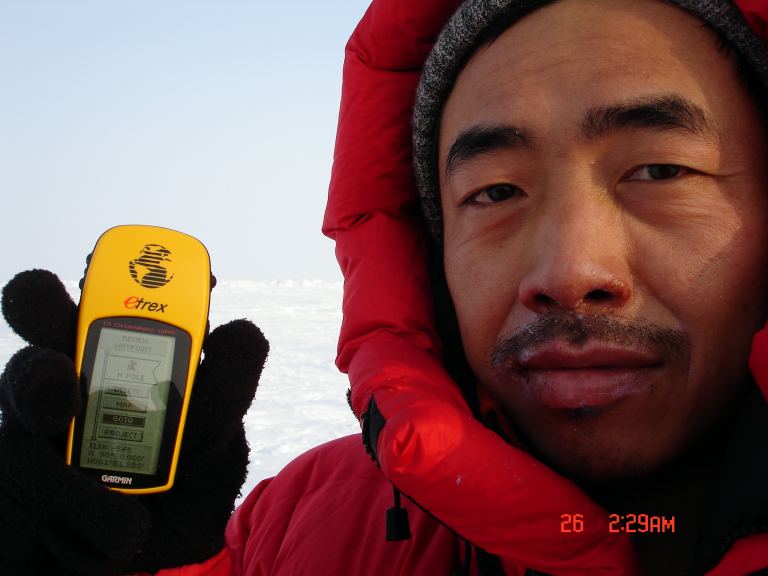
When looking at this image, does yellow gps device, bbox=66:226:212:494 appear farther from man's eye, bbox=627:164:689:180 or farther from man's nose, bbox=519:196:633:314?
man's eye, bbox=627:164:689:180

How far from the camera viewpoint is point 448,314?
170 centimetres

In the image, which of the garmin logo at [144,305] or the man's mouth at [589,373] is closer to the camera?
the man's mouth at [589,373]

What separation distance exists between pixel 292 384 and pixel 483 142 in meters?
5.45

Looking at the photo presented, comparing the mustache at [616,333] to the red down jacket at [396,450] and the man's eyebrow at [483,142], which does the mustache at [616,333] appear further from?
the man's eyebrow at [483,142]

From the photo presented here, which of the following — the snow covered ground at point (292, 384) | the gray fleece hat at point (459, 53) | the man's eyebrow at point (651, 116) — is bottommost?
the snow covered ground at point (292, 384)

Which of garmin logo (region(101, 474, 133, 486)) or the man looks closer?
the man

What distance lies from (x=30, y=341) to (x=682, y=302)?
1200mm

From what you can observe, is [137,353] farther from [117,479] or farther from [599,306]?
[599,306]

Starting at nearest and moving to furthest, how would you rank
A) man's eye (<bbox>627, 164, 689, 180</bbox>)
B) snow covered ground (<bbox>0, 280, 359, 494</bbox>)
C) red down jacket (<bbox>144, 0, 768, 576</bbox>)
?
red down jacket (<bbox>144, 0, 768, 576</bbox>) → man's eye (<bbox>627, 164, 689, 180</bbox>) → snow covered ground (<bbox>0, 280, 359, 494</bbox>)

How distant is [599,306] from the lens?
118 centimetres

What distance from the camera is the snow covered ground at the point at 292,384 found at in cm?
460

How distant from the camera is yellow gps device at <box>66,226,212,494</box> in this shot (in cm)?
136

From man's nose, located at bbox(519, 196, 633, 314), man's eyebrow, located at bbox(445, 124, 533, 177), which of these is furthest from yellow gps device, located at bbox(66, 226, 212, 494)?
man's nose, located at bbox(519, 196, 633, 314)

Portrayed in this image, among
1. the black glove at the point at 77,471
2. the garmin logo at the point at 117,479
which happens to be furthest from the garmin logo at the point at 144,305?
the garmin logo at the point at 117,479
